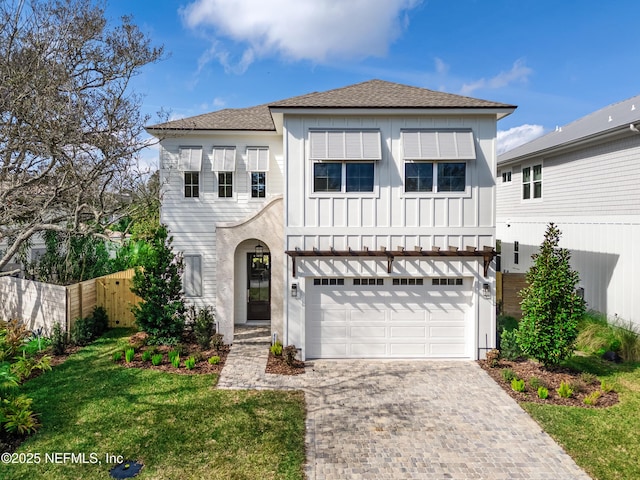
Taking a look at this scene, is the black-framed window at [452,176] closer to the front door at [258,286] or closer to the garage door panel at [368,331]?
the garage door panel at [368,331]

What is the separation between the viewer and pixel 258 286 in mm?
13727

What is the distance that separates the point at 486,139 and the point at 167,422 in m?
10.7

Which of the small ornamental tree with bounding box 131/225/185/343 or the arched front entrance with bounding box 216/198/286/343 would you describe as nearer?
the small ornamental tree with bounding box 131/225/185/343

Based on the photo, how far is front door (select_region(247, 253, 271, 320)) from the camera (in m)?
13.6

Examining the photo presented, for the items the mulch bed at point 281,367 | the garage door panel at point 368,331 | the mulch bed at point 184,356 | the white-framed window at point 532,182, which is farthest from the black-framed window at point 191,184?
the white-framed window at point 532,182

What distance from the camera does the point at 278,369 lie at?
9867 millimetres

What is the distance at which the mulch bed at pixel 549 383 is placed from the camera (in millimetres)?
8180

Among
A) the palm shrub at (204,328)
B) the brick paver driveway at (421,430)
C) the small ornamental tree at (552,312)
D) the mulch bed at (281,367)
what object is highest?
the small ornamental tree at (552,312)

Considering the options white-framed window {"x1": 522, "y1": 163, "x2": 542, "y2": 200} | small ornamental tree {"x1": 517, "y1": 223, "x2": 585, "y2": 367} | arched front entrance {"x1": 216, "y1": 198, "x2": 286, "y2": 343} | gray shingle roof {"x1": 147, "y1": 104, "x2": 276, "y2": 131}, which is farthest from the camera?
A: white-framed window {"x1": 522, "y1": 163, "x2": 542, "y2": 200}

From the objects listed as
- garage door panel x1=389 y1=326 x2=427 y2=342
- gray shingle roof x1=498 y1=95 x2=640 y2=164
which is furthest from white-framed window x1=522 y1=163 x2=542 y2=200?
garage door panel x1=389 y1=326 x2=427 y2=342

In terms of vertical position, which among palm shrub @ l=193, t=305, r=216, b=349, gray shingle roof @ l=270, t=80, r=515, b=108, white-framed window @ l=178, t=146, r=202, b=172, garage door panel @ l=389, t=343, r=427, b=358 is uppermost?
gray shingle roof @ l=270, t=80, r=515, b=108

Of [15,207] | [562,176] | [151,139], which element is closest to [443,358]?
[562,176]

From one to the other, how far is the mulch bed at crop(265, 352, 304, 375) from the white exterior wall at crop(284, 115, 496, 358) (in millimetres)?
3117

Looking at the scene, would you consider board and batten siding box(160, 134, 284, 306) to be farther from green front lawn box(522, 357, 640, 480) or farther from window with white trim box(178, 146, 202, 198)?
green front lawn box(522, 357, 640, 480)
